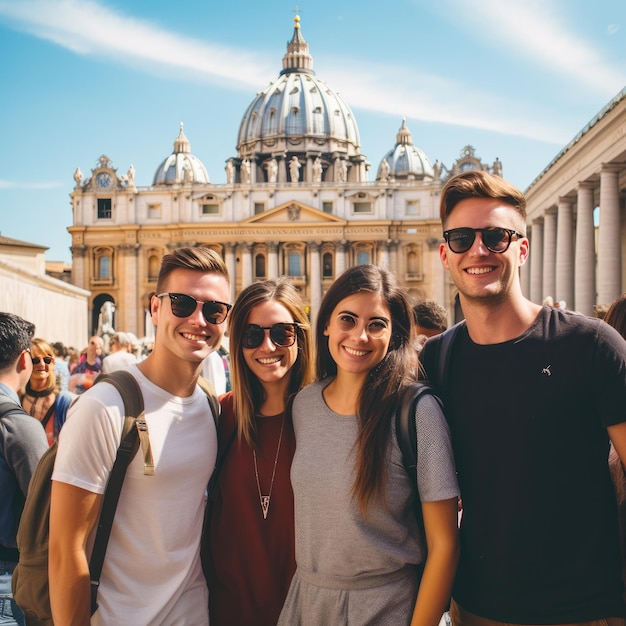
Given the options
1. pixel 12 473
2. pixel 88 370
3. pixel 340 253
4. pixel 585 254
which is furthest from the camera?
pixel 340 253

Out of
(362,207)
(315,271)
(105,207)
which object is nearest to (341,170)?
(362,207)

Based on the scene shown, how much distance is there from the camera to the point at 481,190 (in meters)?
2.82

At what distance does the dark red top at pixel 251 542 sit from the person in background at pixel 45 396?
2.82 meters

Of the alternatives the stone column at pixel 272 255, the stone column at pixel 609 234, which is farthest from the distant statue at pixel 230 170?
the stone column at pixel 609 234

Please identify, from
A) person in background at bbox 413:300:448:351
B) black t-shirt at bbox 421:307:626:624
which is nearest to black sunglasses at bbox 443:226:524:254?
black t-shirt at bbox 421:307:626:624

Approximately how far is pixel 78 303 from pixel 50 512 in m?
23.0

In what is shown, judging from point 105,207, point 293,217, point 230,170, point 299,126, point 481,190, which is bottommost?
point 481,190

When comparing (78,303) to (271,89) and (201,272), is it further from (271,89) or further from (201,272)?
(271,89)

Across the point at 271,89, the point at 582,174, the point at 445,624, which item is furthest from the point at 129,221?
the point at 445,624

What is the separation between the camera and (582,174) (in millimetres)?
22453

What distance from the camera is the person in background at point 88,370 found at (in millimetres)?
9285

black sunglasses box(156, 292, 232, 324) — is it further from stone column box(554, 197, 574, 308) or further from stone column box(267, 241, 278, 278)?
stone column box(267, 241, 278, 278)

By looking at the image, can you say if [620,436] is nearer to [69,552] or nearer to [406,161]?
[69,552]

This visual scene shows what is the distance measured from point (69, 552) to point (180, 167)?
73619mm
